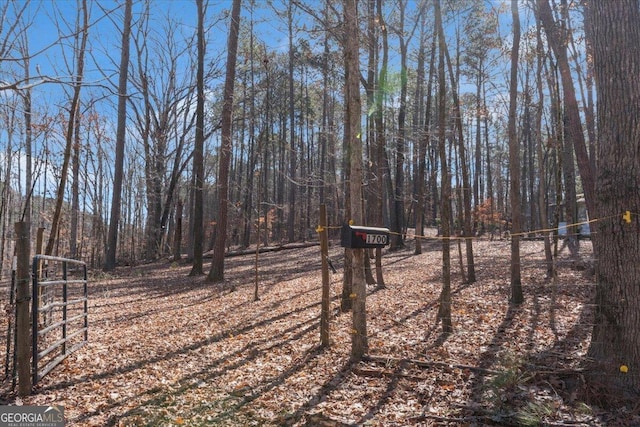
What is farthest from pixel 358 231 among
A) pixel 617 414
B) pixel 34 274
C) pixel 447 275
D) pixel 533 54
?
pixel 533 54

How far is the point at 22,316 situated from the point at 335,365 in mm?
3442

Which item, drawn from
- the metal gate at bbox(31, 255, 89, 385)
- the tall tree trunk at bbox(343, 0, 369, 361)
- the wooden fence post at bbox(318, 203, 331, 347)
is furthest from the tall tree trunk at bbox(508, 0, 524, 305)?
the metal gate at bbox(31, 255, 89, 385)

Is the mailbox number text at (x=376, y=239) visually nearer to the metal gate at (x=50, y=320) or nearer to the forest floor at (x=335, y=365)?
the forest floor at (x=335, y=365)

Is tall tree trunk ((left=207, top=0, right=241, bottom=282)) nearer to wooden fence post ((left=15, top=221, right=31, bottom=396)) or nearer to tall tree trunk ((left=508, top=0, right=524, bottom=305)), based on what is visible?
tall tree trunk ((left=508, top=0, right=524, bottom=305))

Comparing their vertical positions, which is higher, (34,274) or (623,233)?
(623,233)

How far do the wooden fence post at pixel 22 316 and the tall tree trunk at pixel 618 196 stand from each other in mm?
5614

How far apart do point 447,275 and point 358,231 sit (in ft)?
7.04

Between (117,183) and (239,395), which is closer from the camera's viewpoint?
(239,395)

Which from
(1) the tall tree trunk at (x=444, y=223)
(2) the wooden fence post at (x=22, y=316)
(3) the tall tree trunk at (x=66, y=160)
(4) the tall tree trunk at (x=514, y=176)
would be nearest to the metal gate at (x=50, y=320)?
(2) the wooden fence post at (x=22, y=316)

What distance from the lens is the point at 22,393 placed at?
13.4 ft

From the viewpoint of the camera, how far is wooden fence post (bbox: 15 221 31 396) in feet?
13.4

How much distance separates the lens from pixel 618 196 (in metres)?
3.91

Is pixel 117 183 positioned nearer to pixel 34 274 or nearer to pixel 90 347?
pixel 90 347

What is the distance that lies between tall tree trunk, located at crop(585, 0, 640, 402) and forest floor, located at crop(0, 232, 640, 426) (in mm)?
461
